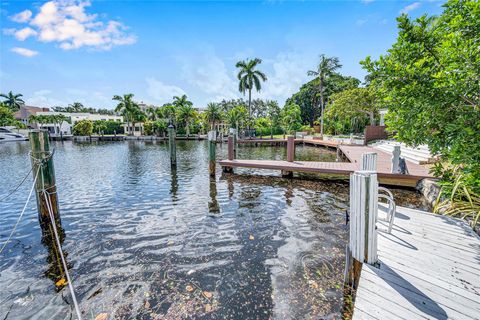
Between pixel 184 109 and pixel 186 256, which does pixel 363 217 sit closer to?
pixel 186 256

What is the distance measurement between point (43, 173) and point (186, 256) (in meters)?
4.20

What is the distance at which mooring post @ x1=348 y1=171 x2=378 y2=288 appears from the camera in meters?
2.90

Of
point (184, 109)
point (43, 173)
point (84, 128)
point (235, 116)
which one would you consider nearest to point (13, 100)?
point (84, 128)

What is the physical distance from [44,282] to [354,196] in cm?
532

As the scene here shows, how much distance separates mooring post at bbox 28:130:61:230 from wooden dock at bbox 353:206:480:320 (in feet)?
22.1

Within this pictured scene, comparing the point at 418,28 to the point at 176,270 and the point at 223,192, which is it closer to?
the point at 176,270

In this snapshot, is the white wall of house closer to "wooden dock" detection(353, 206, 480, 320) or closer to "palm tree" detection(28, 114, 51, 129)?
"palm tree" detection(28, 114, 51, 129)

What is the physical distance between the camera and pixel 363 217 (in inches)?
117

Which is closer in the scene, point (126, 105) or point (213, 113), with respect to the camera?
point (213, 113)

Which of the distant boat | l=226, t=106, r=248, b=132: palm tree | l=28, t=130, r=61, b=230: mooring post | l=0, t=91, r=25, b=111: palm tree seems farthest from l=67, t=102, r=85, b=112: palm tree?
l=28, t=130, r=61, b=230: mooring post

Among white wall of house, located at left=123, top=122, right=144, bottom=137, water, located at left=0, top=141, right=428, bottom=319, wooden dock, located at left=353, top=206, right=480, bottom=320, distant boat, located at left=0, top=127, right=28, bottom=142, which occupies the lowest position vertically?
water, located at left=0, top=141, right=428, bottom=319

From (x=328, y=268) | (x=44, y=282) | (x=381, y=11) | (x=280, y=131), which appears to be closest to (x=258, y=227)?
(x=328, y=268)

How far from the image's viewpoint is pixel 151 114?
61.4 metres

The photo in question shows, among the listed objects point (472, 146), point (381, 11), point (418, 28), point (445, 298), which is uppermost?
point (381, 11)
